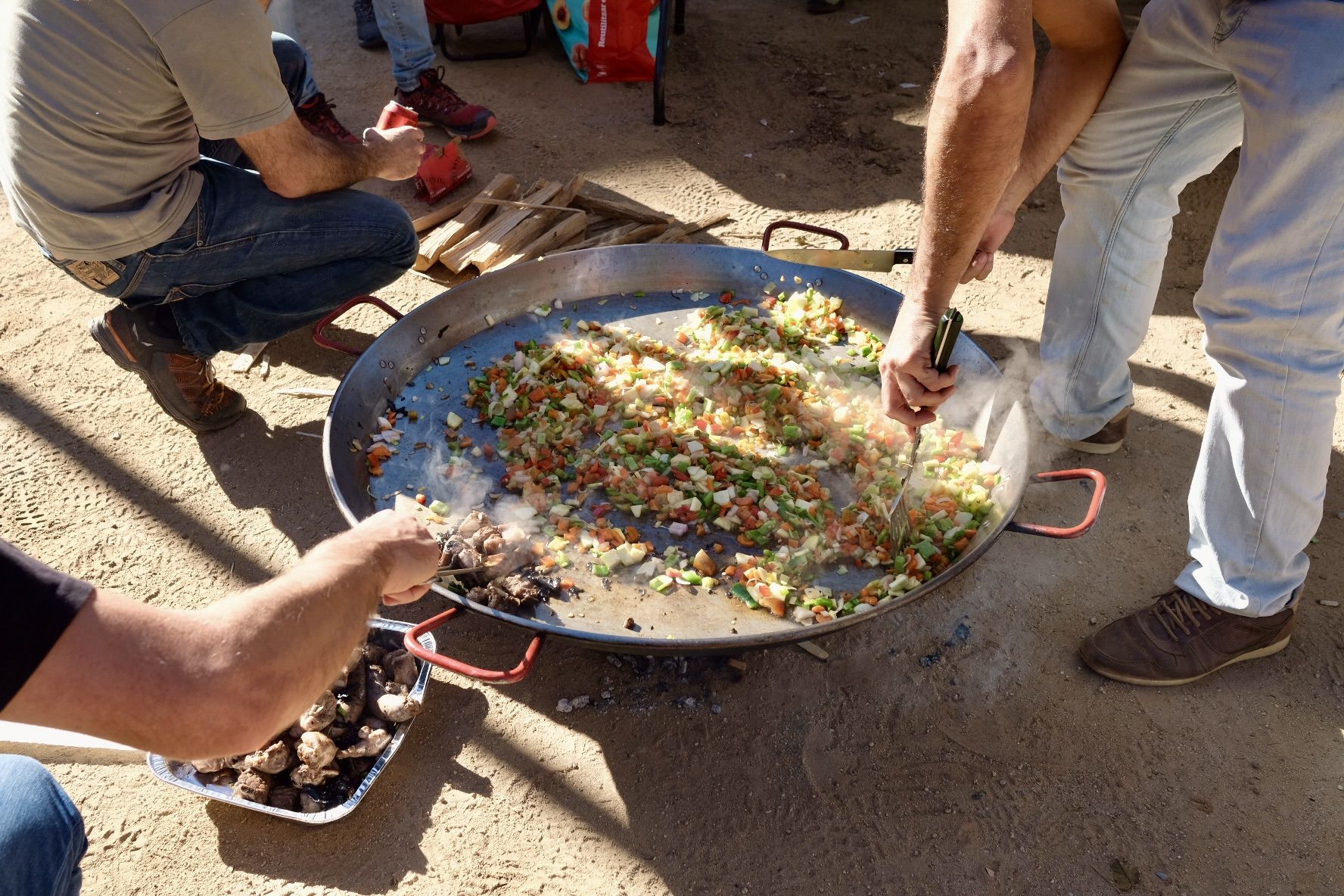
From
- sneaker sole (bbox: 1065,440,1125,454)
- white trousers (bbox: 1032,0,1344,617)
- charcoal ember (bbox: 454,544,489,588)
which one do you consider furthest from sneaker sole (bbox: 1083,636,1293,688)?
charcoal ember (bbox: 454,544,489,588)

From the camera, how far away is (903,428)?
285 centimetres

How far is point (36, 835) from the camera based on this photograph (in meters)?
1.58

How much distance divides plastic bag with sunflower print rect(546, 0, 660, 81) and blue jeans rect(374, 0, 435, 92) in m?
1.05

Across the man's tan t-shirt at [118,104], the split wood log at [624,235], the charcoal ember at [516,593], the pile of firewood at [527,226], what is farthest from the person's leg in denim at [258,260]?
the charcoal ember at [516,593]

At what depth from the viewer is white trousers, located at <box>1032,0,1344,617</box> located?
2051 millimetres

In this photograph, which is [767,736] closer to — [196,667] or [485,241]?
[196,667]

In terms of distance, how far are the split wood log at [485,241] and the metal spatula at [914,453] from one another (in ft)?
7.03

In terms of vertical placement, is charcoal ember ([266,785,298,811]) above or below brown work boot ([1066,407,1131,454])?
above

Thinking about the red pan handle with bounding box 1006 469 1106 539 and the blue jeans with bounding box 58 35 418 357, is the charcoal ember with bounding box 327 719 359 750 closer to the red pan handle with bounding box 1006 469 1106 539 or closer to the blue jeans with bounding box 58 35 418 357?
the blue jeans with bounding box 58 35 418 357

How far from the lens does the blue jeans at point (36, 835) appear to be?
152cm

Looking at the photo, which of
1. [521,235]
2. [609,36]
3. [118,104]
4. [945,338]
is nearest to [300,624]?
[945,338]

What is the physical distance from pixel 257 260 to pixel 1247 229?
2.95 meters

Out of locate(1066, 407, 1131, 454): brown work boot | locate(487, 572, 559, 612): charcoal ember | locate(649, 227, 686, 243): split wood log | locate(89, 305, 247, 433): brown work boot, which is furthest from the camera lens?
locate(649, 227, 686, 243): split wood log

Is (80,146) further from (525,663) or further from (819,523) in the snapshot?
(819,523)
